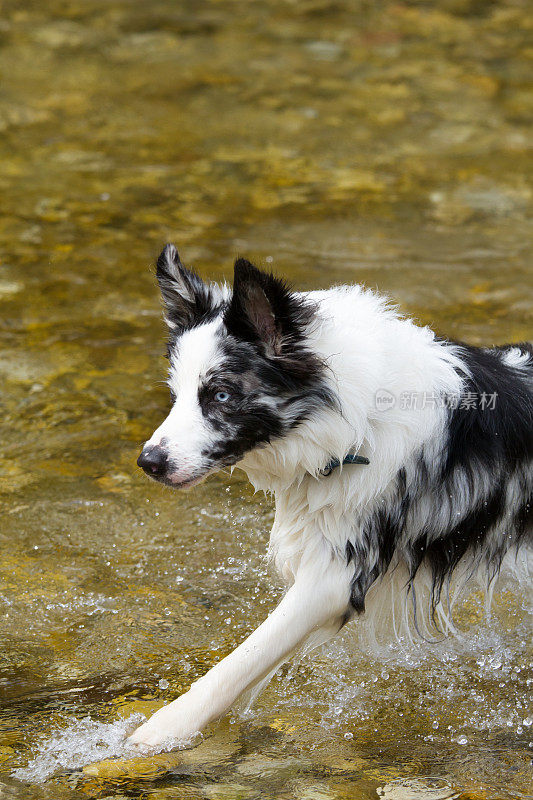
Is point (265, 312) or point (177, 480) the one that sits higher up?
point (265, 312)

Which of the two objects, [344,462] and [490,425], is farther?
[490,425]

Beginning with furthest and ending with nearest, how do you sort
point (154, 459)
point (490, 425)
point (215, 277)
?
1. point (215, 277)
2. point (490, 425)
3. point (154, 459)

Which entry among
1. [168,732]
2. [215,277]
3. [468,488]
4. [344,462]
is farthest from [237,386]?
[215,277]

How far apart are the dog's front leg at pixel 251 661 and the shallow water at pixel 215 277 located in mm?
105

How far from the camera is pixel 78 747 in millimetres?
3781

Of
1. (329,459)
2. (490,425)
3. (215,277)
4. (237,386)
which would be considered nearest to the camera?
(237,386)

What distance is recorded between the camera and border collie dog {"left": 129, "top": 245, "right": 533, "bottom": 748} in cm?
363

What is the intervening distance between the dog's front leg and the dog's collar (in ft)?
1.11

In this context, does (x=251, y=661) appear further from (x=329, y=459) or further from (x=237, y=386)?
(x=237, y=386)

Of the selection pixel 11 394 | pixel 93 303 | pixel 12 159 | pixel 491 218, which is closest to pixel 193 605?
pixel 11 394

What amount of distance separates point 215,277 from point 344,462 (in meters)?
3.73

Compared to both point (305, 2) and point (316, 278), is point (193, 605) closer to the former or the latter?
point (316, 278)

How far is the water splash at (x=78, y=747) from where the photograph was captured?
365cm

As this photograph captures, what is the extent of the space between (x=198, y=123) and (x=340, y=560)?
709 centimetres
